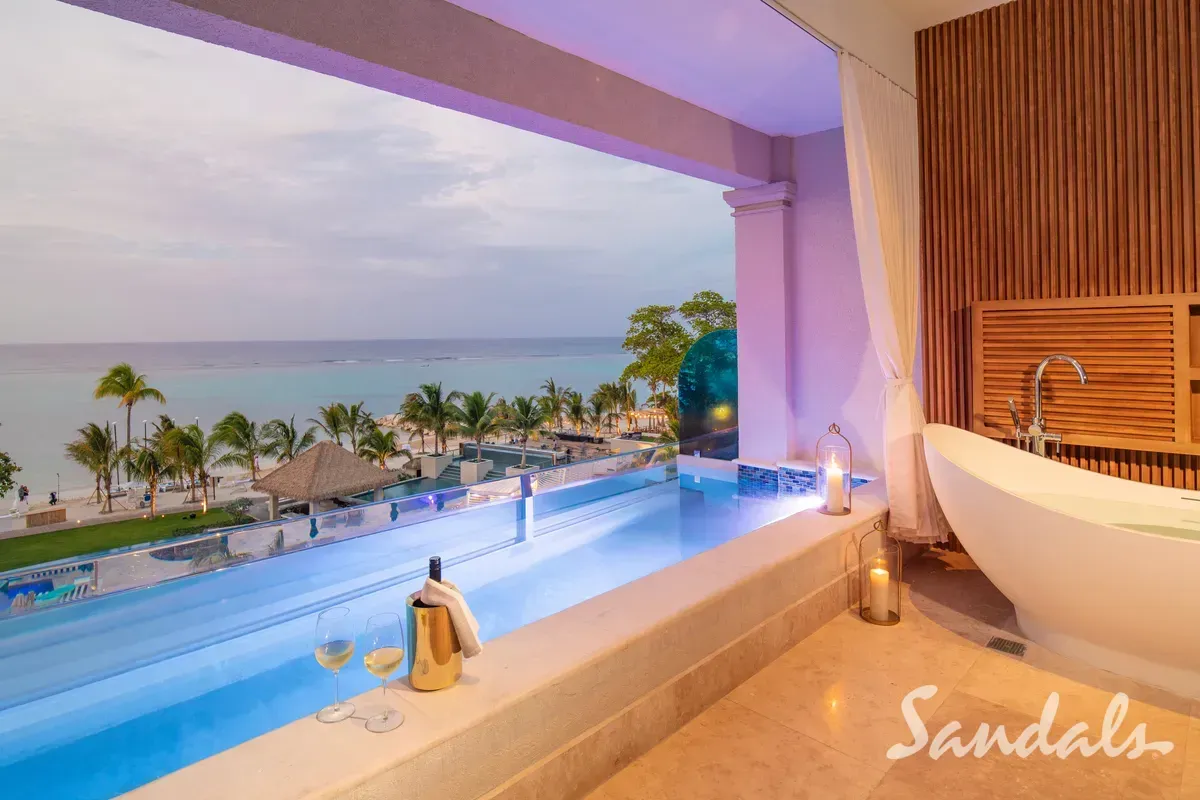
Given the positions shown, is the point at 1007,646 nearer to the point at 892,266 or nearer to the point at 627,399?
the point at 892,266

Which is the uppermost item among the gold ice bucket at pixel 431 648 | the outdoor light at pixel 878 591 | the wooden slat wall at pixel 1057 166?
the wooden slat wall at pixel 1057 166

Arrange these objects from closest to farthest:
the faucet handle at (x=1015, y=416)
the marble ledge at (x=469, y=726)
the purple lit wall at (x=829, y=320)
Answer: the marble ledge at (x=469, y=726), the faucet handle at (x=1015, y=416), the purple lit wall at (x=829, y=320)

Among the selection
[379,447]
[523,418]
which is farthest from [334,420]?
[523,418]

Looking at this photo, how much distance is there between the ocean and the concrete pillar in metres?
10.9

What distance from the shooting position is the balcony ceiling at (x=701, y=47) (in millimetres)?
2850

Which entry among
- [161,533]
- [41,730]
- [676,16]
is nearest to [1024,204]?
[676,16]

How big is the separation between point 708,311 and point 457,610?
12.9 meters

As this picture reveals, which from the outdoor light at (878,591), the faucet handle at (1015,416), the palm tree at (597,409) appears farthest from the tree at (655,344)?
the outdoor light at (878,591)

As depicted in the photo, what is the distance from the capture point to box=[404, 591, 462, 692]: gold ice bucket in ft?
4.91

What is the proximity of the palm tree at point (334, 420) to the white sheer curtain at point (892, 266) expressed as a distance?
1218cm

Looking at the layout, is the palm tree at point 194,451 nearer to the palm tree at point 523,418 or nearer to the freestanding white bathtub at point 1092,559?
the palm tree at point 523,418

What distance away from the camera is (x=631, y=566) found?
3695 mm

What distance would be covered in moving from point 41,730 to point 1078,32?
5.48m

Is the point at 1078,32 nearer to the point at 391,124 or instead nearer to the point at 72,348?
the point at 72,348
